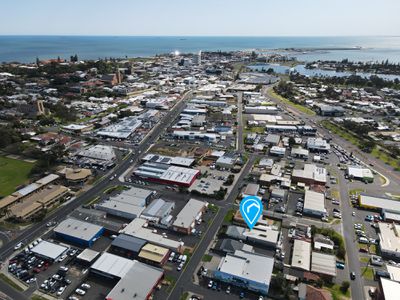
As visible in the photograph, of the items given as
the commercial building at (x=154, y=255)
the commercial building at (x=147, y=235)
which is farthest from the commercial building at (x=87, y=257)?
the commercial building at (x=154, y=255)

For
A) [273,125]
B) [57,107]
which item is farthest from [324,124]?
[57,107]

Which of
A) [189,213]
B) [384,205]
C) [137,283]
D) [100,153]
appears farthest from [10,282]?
[384,205]

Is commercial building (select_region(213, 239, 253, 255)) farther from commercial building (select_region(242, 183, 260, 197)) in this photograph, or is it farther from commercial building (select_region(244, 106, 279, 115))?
commercial building (select_region(244, 106, 279, 115))

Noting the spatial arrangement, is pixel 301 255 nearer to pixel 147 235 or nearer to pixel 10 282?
pixel 147 235

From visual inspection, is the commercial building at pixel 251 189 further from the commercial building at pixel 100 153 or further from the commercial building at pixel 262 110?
the commercial building at pixel 262 110

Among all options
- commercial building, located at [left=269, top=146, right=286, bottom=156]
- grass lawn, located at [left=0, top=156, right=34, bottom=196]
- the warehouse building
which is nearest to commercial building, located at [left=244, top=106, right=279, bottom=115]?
commercial building, located at [left=269, top=146, right=286, bottom=156]
